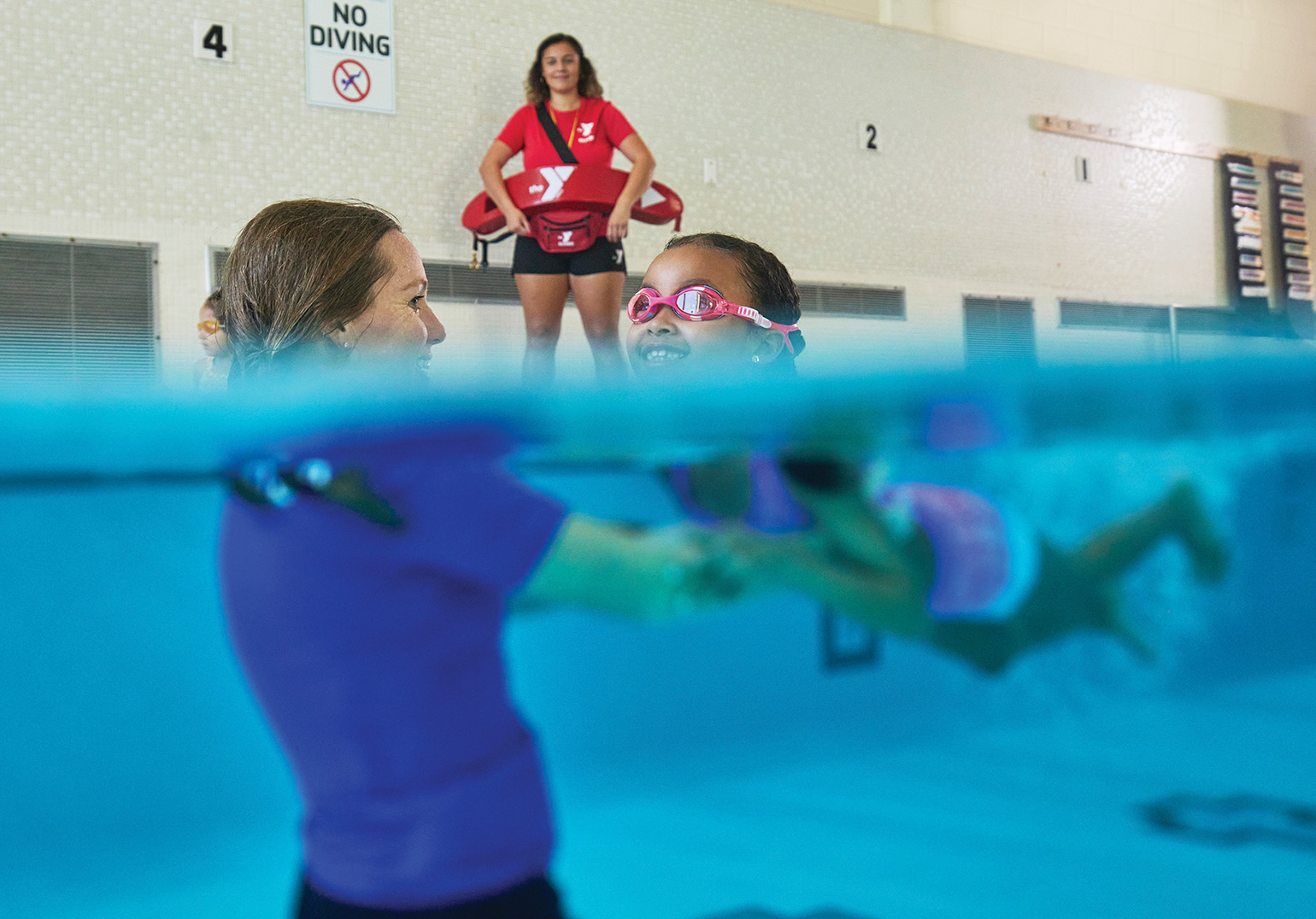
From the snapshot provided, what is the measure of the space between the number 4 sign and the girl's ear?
13.4 ft

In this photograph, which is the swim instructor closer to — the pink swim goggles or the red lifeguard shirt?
the red lifeguard shirt

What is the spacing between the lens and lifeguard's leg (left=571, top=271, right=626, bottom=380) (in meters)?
5.42

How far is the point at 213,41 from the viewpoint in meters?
5.45

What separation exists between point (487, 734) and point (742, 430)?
1.81 ft

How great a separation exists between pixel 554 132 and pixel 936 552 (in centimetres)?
441

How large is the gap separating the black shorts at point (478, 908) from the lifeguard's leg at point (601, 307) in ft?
13.8

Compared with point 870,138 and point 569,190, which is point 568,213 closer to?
point 569,190

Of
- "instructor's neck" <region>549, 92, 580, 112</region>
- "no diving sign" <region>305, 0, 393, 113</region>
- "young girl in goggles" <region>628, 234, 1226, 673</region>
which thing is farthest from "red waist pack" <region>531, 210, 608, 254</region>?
"young girl in goggles" <region>628, 234, 1226, 673</region>

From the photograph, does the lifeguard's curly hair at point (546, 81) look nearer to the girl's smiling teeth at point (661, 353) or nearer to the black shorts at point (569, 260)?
the black shorts at point (569, 260)

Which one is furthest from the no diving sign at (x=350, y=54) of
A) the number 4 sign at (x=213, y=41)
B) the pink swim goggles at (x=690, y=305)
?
the pink swim goggles at (x=690, y=305)

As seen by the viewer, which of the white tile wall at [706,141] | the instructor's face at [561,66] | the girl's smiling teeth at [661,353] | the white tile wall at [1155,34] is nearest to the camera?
the girl's smiling teeth at [661,353]

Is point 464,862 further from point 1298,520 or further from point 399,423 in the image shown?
point 1298,520

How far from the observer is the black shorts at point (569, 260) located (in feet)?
17.8

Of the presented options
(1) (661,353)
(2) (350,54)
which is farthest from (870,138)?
(1) (661,353)
